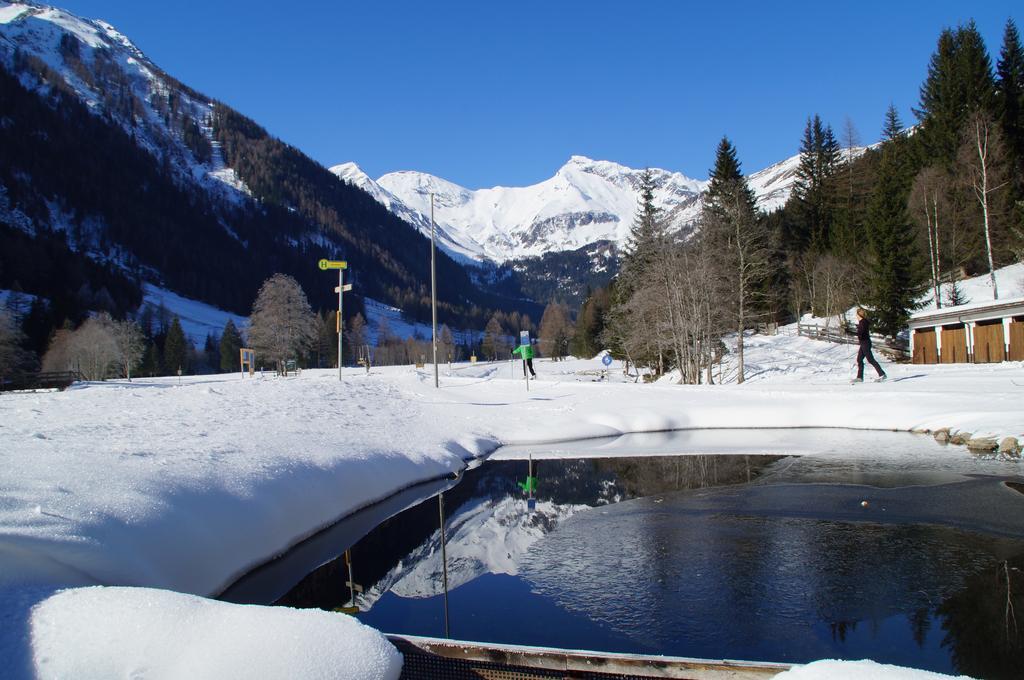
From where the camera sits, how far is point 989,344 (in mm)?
28578

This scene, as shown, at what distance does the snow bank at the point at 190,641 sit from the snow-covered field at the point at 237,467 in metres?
0.01

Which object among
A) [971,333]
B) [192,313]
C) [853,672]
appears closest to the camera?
[853,672]

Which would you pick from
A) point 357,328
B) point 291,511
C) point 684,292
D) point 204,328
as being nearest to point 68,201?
point 204,328

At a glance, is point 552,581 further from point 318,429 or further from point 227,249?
point 227,249

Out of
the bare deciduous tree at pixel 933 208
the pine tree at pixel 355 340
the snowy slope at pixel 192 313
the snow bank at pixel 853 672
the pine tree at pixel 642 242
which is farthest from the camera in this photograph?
the snowy slope at pixel 192 313

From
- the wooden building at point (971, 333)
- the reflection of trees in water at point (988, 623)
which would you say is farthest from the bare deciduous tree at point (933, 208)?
the reflection of trees in water at point (988, 623)

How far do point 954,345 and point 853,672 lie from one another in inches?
1358

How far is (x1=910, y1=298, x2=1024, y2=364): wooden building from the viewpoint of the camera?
27203 mm

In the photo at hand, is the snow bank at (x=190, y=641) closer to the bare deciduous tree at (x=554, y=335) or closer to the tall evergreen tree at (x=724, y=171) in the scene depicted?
the tall evergreen tree at (x=724, y=171)

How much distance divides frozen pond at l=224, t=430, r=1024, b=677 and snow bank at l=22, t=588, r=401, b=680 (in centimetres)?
183

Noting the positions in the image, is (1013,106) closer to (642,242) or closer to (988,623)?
(642,242)

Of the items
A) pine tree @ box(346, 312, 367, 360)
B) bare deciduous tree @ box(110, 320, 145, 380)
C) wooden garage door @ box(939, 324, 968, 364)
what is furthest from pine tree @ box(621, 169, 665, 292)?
pine tree @ box(346, 312, 367, 360)

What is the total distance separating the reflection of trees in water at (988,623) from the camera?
470cm

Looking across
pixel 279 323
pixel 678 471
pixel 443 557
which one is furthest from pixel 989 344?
pixel 279 323
